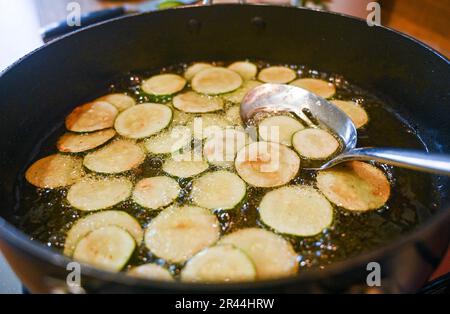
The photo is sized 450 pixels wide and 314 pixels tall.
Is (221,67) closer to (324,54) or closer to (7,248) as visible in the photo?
(324,54)

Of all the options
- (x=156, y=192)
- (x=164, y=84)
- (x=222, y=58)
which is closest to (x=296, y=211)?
(x=156, y=192)

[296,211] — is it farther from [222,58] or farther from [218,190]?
[222,58]

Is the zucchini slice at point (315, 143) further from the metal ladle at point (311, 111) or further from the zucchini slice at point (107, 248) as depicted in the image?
the zucchini slice at point (107, 248)

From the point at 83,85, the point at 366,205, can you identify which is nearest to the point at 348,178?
the point at 366,205


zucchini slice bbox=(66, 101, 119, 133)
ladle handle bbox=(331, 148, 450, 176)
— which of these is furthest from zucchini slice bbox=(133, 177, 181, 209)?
ladle handle bbox=(331, 148, 450, 176)

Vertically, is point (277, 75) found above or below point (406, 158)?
above

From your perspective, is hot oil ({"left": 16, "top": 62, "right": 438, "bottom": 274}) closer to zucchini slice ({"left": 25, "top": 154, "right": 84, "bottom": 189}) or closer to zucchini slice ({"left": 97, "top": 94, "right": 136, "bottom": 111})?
zucchini slice ({"left": 25, "top": 154, "right": 84, "bottom": 189})

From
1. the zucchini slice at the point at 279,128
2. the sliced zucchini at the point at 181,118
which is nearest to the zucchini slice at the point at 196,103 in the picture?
the sliced zucchini at the point at 181,118
